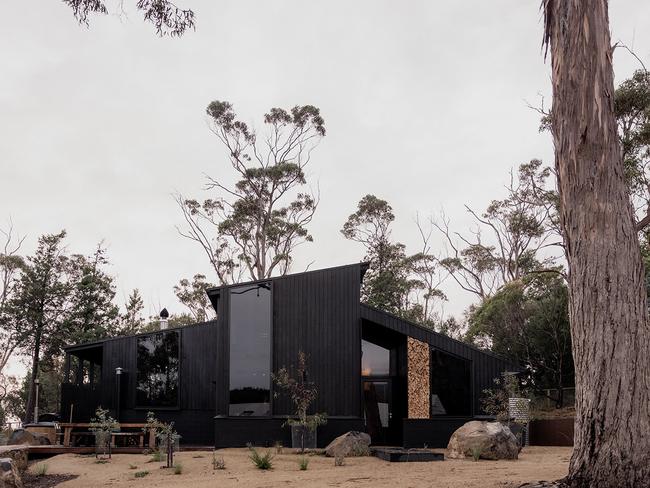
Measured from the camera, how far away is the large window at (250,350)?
15406 mm

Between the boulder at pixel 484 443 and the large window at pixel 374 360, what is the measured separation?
11.7ft

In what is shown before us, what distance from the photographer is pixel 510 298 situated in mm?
23625

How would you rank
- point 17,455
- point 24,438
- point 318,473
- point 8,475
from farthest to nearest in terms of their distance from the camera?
point 24,438, point 17,455, point 318,473, point 8,475

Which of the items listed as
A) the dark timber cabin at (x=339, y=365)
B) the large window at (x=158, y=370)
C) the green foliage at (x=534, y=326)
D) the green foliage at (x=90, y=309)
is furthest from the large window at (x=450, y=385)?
the green foliage at (x=90, y=309)

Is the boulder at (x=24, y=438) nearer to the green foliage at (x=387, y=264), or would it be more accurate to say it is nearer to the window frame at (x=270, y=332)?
the window frame at (x=270, y=332)

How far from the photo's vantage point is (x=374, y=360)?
1633 cm

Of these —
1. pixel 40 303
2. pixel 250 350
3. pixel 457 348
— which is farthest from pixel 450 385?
pixel 40 303

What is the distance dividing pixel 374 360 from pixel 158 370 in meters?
6.58

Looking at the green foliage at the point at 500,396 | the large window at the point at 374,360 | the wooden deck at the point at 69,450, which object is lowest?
the wooden deck at the point at 69,450

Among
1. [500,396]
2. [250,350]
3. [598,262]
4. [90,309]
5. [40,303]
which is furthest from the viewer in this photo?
[40,303]

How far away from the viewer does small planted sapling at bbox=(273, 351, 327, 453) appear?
47.4ft

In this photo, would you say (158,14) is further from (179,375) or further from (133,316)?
(133,316)

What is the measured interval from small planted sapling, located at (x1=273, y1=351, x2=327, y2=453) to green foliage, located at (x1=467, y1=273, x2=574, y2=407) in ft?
34.3

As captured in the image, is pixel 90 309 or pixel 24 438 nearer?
pixel 24 438
